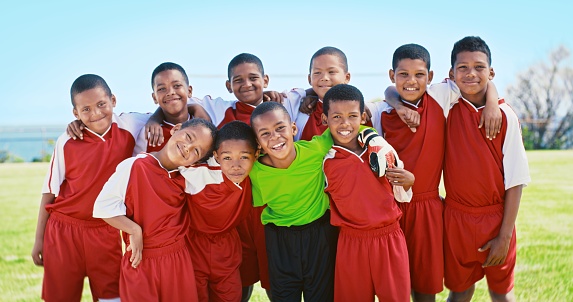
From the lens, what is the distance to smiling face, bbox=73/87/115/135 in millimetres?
3547

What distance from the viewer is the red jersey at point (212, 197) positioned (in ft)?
10.9

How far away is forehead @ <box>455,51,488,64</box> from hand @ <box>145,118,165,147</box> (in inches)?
83.8

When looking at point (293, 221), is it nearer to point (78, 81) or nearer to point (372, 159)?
point (372, 159)

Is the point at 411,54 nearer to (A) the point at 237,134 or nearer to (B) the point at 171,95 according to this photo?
(A) the point at 237,134

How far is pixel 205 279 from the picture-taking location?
3467mm

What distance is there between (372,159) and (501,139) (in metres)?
0.95

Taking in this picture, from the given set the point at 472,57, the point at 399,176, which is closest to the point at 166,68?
the point at 399,176

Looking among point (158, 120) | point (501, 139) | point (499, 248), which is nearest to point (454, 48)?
point (501, 139)

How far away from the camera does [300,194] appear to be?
3273 millimetres

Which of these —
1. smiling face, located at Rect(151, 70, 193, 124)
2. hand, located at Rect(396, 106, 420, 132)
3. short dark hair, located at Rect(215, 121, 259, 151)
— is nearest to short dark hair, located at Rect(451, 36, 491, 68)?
hand, located at Rect(396, 106, 420, 132)

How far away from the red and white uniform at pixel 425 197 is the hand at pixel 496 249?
30 cm

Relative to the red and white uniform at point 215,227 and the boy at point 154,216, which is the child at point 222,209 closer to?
the red and white uniform at point 215,227

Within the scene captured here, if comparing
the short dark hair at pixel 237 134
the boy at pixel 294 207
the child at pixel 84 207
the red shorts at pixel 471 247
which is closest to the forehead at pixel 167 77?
the child at pixel 84 207

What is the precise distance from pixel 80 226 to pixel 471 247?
2.73m
